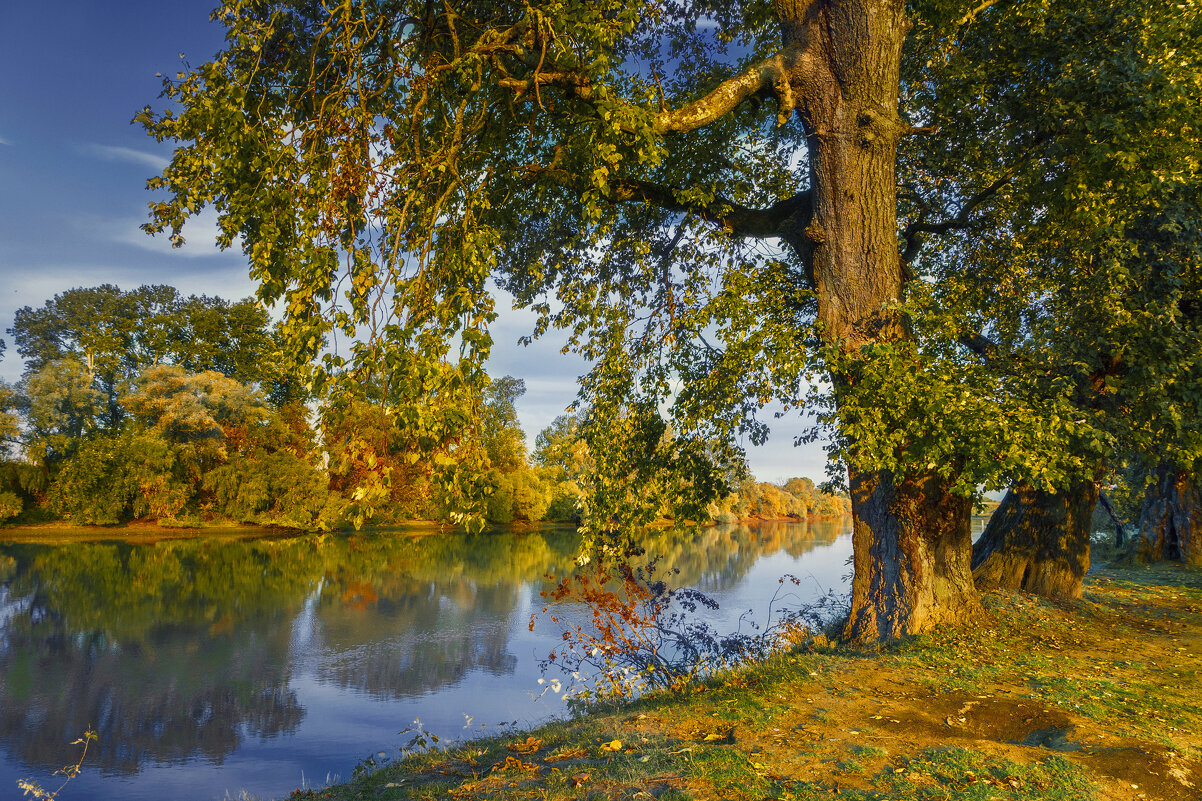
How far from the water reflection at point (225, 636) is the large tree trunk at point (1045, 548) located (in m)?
7.70

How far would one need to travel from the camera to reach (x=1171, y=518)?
13930 millimetres

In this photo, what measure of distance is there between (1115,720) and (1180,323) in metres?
4.43

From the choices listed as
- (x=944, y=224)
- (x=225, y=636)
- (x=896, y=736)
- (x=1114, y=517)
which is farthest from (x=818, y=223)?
(x=225, y=636)

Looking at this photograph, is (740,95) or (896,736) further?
(740,95)

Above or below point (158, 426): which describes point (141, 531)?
below

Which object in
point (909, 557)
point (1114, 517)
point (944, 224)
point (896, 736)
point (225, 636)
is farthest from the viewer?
point (225, 636)

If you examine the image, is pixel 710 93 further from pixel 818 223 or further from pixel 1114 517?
pixel 1114 517

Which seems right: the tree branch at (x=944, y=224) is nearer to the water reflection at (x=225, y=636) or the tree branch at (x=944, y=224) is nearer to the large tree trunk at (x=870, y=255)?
the large tree trunk at (x=870, y=255)

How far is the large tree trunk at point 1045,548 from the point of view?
8430 mm

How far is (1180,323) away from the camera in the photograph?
673 centimetres

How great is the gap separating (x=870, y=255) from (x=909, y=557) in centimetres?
301

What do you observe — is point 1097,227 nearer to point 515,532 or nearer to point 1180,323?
point 1180,323

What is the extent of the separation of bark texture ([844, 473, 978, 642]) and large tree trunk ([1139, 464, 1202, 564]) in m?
9.54

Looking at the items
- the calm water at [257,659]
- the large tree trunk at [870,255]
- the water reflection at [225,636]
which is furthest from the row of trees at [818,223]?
the water reflection at [225,636]
